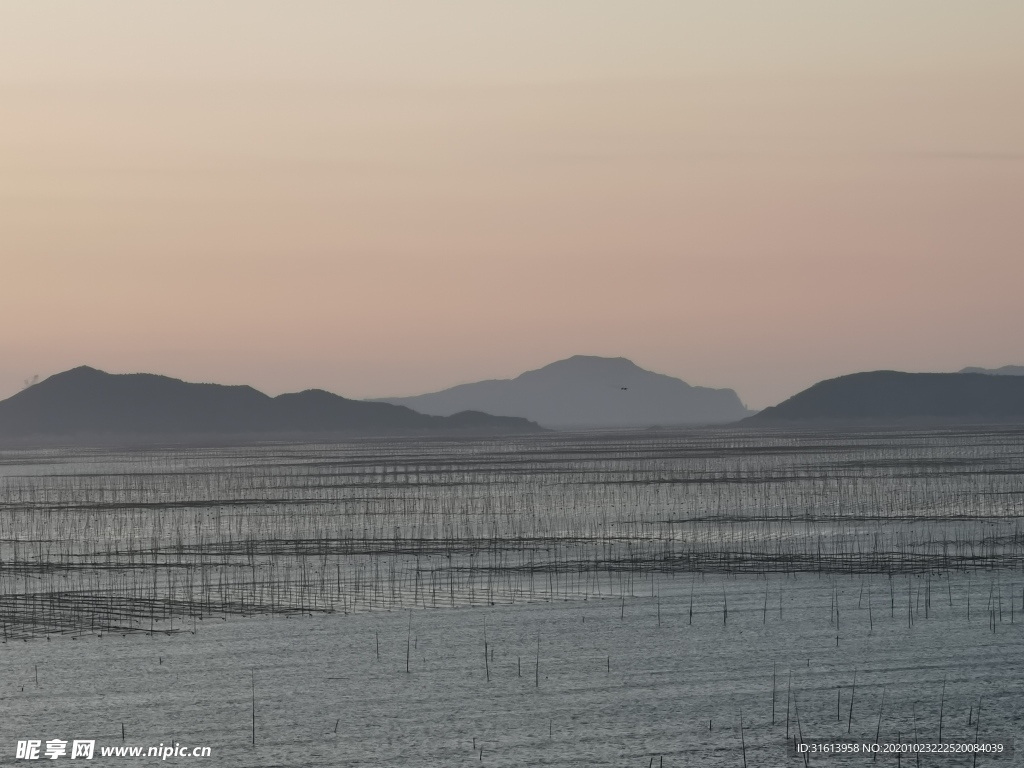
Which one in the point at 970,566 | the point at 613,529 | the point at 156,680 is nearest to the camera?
the point at 156,680

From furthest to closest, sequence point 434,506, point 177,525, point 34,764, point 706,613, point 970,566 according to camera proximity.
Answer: point 434,506 < point 177,525 < point 970,566 < point 706,613 < point 34,764

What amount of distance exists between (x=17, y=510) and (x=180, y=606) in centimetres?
3341

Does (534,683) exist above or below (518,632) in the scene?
below

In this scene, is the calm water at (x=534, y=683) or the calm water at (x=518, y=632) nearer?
the calm water at (x=534, y=683)

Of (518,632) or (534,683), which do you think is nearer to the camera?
(534,683)

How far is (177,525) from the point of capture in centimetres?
4956

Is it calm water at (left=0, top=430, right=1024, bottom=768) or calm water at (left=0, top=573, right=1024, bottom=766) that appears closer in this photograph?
calm water at (left=0, top=573, right=1024, bottom=766)

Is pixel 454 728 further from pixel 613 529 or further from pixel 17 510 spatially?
pixel 17 510

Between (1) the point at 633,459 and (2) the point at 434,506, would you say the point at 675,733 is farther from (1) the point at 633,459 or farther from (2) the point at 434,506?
(1) the point at 633,459

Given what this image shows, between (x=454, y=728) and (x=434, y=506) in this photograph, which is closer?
(x=454, y=728)

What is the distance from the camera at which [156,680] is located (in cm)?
2150

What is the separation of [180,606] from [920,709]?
15837mm

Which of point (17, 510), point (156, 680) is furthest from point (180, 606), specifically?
point (17, 510)

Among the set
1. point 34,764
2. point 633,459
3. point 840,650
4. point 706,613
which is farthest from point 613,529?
point 633,459
